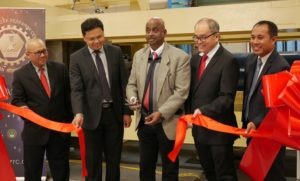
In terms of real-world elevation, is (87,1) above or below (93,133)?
above

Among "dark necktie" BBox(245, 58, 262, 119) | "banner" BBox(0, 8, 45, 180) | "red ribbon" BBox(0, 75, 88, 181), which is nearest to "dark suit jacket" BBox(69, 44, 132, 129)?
"red ribbon" BBox(0, 75, 88, 181)

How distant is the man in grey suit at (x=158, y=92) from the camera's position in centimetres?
272

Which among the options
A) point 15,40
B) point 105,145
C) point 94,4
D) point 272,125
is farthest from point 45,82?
point 94,4

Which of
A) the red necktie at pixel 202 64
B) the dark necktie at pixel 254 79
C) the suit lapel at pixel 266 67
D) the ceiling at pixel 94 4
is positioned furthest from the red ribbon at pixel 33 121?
the ceiling at pixel 94 4

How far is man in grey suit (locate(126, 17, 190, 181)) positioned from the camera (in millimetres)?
2723

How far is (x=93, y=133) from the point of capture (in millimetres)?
2984

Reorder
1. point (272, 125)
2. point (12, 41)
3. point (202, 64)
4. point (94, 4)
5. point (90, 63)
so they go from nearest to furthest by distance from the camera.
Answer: point (272, 125) < point (202, 64) < point (90, 63) < point (12, 41) < point (94, 4)

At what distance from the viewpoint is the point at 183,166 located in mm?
4836

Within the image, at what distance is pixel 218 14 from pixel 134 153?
2.60 metres

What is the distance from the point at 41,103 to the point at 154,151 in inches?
41.1

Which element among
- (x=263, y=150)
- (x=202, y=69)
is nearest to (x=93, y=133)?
(x=202, y=69)

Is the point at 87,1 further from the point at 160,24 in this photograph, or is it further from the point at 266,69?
the point at 266,69

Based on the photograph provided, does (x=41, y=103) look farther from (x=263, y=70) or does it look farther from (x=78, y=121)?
(x=263, y=70)

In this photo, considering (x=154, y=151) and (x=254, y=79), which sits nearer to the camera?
(x=254, y=79)
